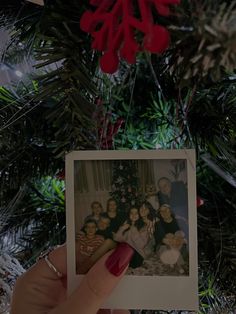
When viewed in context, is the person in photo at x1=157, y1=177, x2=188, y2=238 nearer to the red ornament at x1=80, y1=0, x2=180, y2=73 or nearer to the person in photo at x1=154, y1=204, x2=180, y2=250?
the person in photo at x1=154, y1=204, x2=180, y2=250

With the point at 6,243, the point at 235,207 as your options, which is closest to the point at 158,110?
the point at 235,207

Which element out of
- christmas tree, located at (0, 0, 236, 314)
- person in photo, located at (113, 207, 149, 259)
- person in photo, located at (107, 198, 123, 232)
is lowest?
person in photo, located at (113, 207, 149, 259)

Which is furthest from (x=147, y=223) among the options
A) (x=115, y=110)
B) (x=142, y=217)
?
(x=115, y=110)

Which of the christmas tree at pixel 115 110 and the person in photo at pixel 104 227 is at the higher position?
the christmas tree at pixel 115 110

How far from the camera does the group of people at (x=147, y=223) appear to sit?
478mm

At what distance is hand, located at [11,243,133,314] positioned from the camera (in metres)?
0.48

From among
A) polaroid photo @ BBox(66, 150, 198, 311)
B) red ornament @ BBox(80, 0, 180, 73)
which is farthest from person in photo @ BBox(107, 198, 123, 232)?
red ornament @ BBox(80, 0, 180, 73)

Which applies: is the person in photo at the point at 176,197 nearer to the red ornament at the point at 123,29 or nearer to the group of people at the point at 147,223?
the group of people at the point at 147,223

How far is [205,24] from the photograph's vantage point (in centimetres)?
37

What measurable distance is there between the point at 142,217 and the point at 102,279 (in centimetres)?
7

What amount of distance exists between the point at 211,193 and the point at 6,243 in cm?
27

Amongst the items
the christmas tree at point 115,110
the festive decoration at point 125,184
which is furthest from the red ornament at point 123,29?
the festive decoration at point 125,184

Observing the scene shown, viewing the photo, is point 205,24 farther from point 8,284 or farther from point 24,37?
point 8,284

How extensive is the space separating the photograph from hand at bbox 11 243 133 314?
0.01 m
